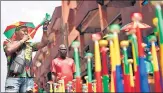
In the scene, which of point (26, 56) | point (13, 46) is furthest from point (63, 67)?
point (13, 46)

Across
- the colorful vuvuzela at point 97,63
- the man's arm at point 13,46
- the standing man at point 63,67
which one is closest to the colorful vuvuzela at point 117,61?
the colorful vuvuzela at point 97,63

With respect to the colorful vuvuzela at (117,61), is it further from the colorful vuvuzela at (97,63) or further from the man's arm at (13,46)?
the man's arm at (13,46)

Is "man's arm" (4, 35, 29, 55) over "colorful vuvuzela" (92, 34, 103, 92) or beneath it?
over

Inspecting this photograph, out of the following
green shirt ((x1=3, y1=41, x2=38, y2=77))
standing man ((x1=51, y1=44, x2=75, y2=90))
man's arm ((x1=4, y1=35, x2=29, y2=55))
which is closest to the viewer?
man's arm ((x1=4, y1=35, x2=29, y2=55))

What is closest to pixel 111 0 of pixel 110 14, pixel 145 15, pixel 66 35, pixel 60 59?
pixel 145 15

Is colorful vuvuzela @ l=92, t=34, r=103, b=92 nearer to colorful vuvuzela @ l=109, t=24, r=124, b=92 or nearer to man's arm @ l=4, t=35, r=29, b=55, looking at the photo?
colorful vuvuzela @ l=109, t=24, r=124, b=92

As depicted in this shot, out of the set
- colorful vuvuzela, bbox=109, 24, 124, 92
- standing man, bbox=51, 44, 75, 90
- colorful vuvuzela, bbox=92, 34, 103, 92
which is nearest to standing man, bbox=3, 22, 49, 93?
standing man, bbox=51, 44, 75, 90

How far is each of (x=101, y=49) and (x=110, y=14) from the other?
13602 mm

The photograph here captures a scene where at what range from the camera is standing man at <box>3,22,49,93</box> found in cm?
475

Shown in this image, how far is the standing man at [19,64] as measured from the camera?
15.6 feet

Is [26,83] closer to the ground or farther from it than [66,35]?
closer to the ground

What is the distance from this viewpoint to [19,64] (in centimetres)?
479

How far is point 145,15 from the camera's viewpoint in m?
10.6

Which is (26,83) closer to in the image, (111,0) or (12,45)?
(12,45)
